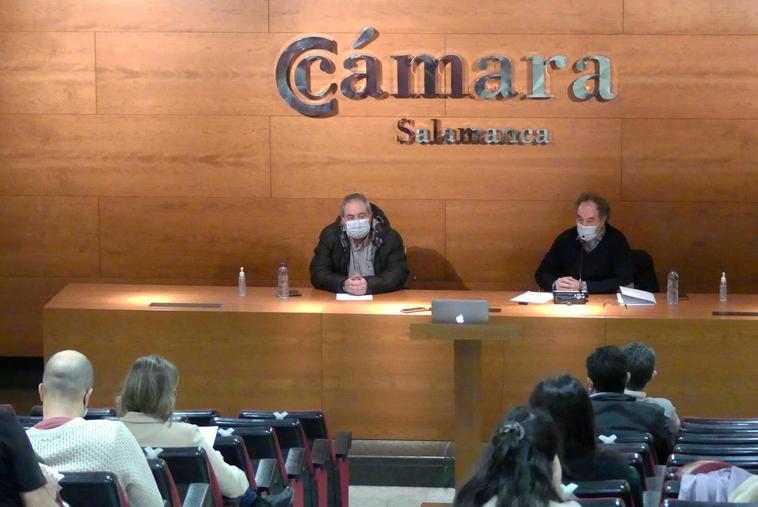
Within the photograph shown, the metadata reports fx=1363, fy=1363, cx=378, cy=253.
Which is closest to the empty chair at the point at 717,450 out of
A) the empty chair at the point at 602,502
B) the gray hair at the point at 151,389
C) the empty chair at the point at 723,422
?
the empty chair at the point at 723,422

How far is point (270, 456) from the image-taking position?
16.7 ft

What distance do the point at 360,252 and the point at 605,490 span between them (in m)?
4.45

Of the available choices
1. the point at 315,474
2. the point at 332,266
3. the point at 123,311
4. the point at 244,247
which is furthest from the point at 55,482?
the point at 244,247

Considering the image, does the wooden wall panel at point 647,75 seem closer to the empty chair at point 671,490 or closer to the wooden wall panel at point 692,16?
the wooden wall panel at point 692,16

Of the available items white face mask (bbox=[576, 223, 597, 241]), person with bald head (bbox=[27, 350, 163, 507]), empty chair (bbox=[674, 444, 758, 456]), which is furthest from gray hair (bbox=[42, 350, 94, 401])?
white face mask (bbox=[576, 223, 597, 241])

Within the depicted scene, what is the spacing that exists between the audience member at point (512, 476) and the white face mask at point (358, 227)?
4.62m

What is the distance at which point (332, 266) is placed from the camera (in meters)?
8.35

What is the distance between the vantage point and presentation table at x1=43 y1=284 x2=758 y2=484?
289 inches

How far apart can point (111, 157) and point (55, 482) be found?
19.6 feet

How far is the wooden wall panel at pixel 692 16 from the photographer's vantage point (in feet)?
29.4

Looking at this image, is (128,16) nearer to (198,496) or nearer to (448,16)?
(448,16)

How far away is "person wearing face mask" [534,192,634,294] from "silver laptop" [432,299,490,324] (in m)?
2.63

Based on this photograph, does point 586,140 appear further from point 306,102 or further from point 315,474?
point 315,474

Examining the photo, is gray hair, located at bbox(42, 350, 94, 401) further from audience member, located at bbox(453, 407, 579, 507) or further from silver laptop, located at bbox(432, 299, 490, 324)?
silver laptop, located at bbox(432, 299, 490, 324)
